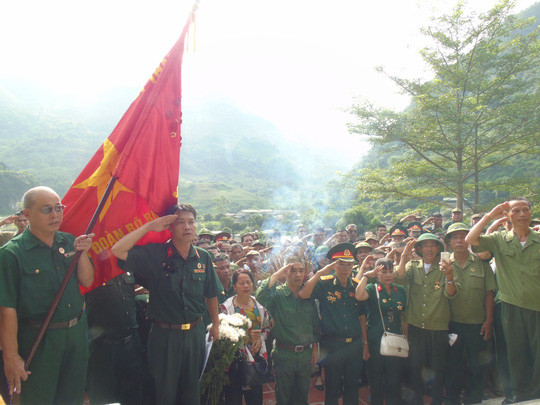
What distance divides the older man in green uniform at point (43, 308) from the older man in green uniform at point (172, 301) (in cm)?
45

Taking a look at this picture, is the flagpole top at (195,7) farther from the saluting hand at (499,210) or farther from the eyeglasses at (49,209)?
the saluting hand at (499,210)

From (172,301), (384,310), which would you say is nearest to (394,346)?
(384,310)

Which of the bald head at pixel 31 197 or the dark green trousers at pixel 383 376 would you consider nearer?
the bald head at pixel 31 197

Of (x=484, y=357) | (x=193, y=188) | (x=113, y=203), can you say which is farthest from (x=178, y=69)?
(x=193, y=188)

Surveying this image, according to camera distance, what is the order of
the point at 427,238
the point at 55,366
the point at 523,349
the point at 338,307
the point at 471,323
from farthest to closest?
the point at 427,238, the point at 471,323, the point at 338,307, the point at 523,349, the point at 55,366

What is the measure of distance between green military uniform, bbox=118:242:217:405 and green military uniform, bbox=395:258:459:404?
9.13 ft

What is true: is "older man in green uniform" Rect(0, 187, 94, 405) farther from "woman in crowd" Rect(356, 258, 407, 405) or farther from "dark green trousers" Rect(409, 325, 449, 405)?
"dark green trousers" Rect(409, 325, 449, 405)

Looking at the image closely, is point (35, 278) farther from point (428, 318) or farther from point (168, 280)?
point (428, 318)

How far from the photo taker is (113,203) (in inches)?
139

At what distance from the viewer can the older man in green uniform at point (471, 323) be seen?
4.67 metres

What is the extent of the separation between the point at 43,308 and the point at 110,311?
1.22m

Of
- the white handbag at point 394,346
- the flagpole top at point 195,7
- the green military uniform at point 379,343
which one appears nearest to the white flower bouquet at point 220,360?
the white handbag at point 394,346

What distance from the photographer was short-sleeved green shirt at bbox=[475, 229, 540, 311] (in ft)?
13.1

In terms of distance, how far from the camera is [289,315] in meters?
4.28
